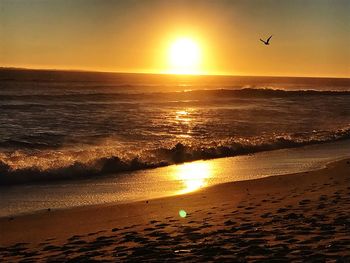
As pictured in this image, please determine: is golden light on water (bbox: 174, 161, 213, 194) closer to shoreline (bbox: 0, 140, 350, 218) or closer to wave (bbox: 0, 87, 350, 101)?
shoreline (bbox: 0, 140, 350, 218)

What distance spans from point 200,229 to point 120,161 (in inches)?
328

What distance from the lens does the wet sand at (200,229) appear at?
6.11 meters

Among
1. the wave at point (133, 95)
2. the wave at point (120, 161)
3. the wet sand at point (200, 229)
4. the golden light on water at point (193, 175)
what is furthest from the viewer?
the wave at point (133, 95)

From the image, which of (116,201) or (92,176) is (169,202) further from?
(92,176)

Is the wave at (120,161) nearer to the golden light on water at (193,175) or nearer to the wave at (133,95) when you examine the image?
the golden light on water at (193,175)

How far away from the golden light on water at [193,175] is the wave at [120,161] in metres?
0.82

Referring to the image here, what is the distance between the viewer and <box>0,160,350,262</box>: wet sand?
611 cm

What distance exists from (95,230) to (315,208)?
346 cm

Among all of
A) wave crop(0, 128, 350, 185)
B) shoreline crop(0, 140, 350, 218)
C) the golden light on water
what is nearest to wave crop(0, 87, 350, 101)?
wave crop(0, 128, 350, 185)

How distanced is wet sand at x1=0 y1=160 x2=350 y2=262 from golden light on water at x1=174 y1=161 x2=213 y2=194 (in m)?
1.04

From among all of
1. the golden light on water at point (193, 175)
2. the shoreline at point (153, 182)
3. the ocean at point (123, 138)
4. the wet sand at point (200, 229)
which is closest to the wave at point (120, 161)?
the ocean at point (123, 138)

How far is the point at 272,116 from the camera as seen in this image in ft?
114

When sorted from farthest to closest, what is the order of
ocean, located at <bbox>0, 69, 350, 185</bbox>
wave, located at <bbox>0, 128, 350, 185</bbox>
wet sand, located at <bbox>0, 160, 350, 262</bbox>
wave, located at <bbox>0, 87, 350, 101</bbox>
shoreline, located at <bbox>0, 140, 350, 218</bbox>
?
wave, located at <bbox>0, 87, 350, 101</bbox> → ocean, located at <bbox>0, 69, 350, 185</bbox> → wave, located at <bbox>0, 128, 350, 185</bbox> → shoreline, located at <bbox>0, 140, 350, 218</bbox> → wet sand, located at <bbox>0, 160, 350, 262</bbox>

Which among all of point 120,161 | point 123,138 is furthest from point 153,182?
point 123,138
